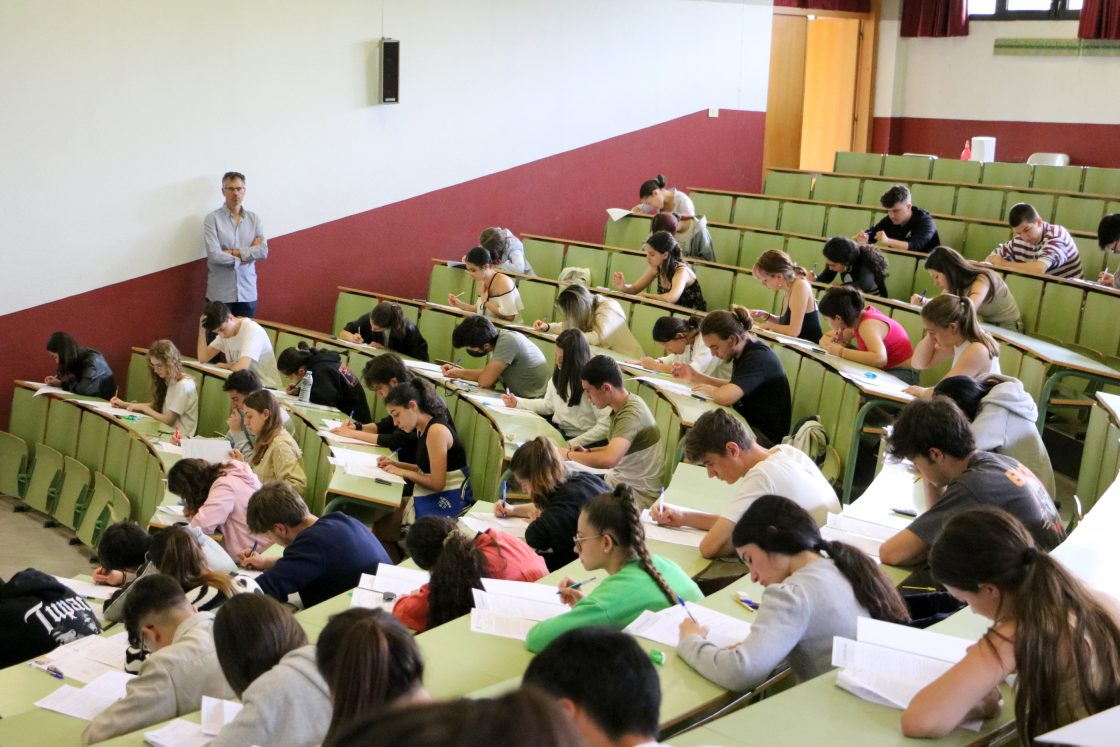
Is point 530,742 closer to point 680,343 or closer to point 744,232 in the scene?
point 680,343

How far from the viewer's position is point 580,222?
11453 millimetres

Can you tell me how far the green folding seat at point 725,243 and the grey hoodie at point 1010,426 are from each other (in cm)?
510

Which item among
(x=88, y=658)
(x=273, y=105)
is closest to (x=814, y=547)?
(x=88, y=658)

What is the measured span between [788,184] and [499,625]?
868cm

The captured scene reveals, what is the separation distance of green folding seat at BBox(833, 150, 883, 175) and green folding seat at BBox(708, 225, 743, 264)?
2.78m

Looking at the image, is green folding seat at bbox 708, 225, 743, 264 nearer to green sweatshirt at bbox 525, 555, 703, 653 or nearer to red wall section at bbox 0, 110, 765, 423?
red wall section at bbox 0, 110, 765, 423

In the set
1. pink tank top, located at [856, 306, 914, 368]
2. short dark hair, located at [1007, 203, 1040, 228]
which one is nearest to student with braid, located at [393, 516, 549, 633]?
pink tank top, located at [856, 306, 914, 368]

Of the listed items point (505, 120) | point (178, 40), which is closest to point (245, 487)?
point (178, 40)

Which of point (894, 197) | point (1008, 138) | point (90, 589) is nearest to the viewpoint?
point (90, 589)

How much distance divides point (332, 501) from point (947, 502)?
2.99 m

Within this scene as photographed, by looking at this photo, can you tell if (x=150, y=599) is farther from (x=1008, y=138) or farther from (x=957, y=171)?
(x=1008, y=138)

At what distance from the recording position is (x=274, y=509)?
180 inches

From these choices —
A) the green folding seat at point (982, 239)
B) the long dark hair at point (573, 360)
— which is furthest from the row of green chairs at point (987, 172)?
the long dark hair at point (573, 360)

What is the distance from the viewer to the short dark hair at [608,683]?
6.27 ft
